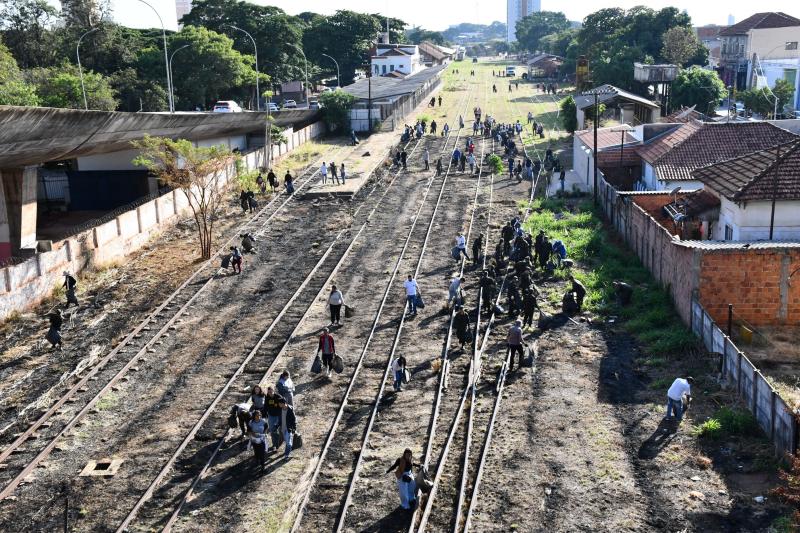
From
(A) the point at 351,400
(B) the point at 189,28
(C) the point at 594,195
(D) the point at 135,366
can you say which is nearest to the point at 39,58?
(B) the point at 189,28

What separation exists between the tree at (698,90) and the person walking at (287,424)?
192ft

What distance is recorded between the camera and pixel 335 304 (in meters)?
24.8

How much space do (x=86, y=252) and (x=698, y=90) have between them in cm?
5213

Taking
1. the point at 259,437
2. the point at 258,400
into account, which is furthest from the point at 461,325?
the point at 259,437

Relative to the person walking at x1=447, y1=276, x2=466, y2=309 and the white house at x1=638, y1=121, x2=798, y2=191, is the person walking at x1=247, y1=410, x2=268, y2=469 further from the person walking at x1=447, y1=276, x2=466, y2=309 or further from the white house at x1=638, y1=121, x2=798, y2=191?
the white house at x1=638, y1=121, x2=798, y2=191

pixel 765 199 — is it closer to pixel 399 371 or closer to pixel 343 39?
pixel 399 371

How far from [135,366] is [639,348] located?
12.8 m

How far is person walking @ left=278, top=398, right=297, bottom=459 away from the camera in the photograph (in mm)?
17109

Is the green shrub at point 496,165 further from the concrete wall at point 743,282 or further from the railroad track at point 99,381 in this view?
the concrete wall at point 743,282

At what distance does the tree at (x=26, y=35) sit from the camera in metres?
74.9

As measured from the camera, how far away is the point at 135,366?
22.4 metres

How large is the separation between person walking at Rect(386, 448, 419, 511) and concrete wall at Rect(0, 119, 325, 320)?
52.9ft

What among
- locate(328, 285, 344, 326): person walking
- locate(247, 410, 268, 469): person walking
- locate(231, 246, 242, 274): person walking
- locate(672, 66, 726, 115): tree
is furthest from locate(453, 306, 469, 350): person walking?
locate(672, 66, 726, 115): tree

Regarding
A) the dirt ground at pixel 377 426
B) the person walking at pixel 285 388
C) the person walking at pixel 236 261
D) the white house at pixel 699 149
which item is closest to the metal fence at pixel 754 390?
the dirt ground at pixel 377 426
